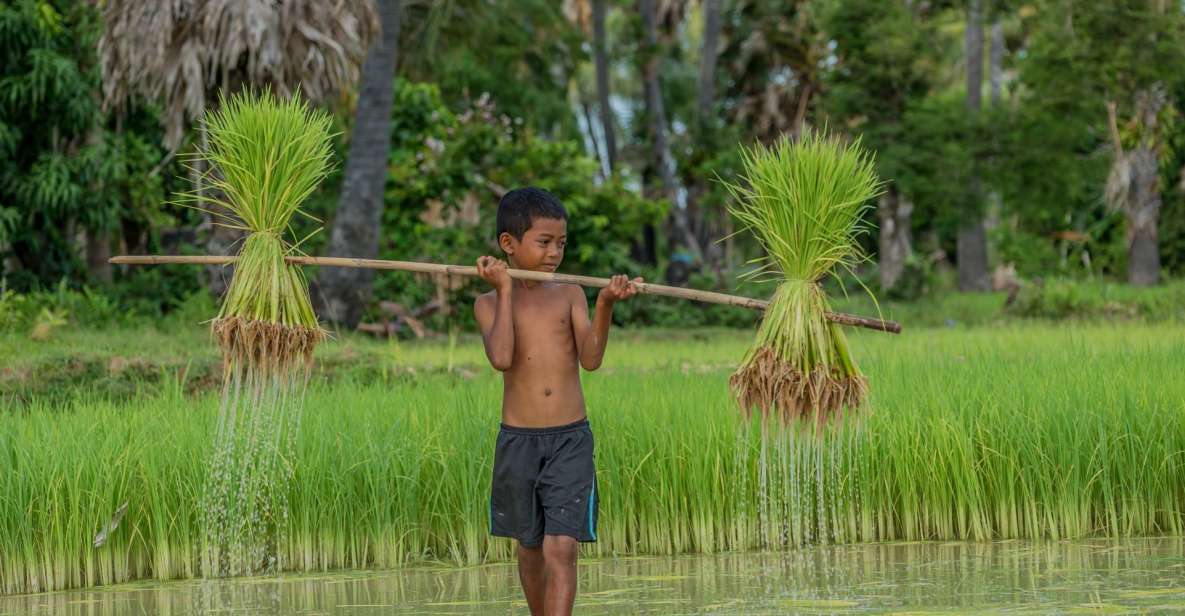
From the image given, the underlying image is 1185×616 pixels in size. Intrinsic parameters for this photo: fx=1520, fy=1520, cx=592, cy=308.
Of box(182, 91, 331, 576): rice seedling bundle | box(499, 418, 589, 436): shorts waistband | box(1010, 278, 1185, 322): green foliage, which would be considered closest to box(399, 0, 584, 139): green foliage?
box(1010, 278, 1185, 322): green foliage

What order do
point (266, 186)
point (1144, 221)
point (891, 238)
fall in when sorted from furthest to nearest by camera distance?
point (891, 238)
point (1144, 221)
point (266, 186)

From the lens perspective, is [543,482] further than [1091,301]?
No

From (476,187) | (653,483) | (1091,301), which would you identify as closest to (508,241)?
(653,483)

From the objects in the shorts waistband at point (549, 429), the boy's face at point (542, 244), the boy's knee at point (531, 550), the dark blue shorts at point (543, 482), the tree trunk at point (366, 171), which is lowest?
the boy's knee at point (531, 550)

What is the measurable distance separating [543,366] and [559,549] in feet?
1.89

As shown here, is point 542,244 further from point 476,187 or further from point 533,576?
point 476,187

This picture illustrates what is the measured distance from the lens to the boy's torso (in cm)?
474

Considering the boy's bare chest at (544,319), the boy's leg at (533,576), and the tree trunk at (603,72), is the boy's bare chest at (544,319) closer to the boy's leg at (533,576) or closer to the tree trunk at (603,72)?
the boy's leg at (533,576)

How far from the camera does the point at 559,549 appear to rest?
180 inches

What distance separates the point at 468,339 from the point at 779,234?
36.5ft

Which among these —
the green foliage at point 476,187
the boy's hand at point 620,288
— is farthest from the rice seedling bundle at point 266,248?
the green foliage at point 476,187

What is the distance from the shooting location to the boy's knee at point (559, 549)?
4.58 m

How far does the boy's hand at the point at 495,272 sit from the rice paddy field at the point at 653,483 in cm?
187

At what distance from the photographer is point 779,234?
506cm
